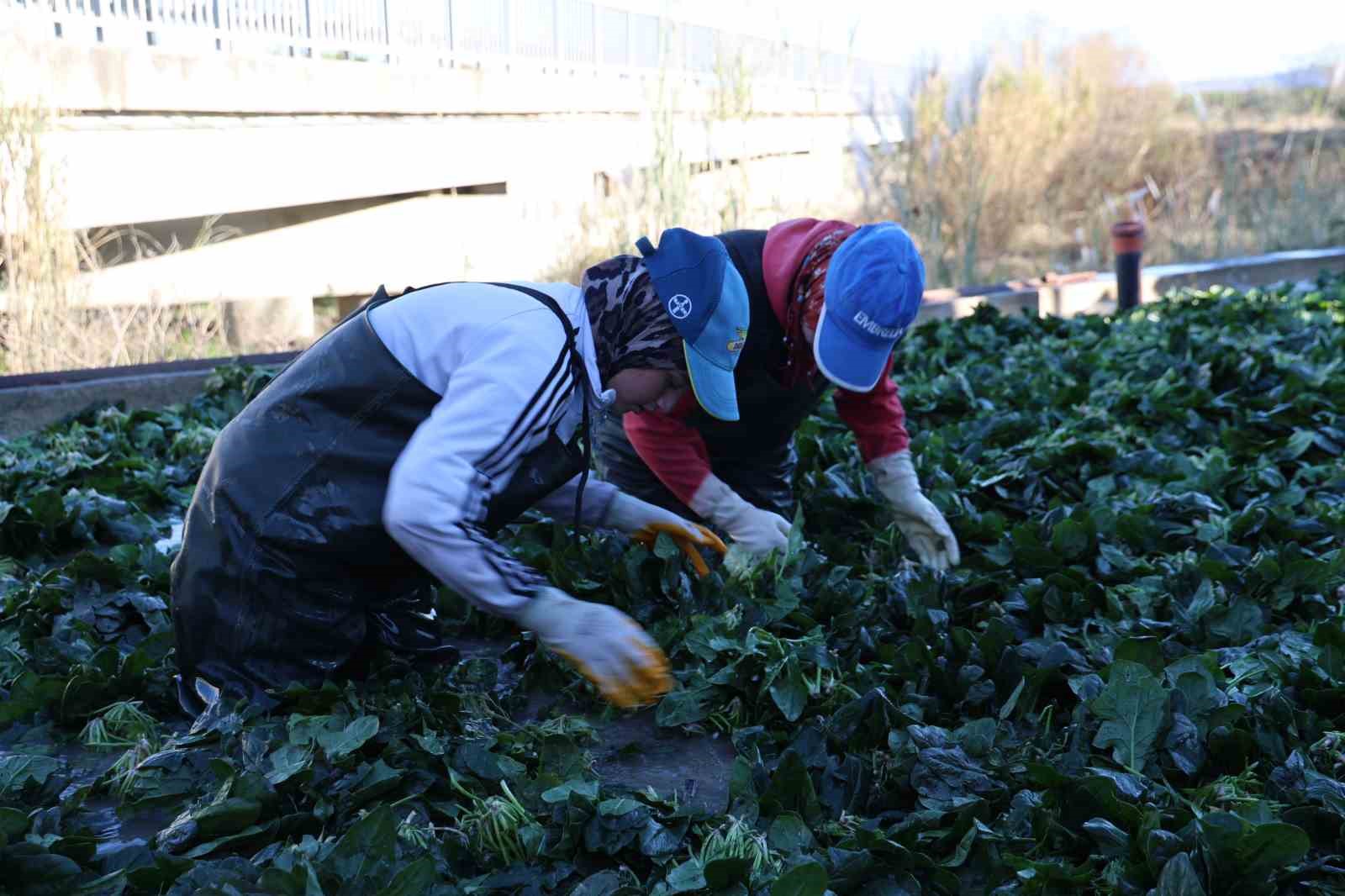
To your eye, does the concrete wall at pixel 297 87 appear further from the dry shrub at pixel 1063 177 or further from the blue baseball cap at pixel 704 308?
the blue baseball cap at pixel 704 308

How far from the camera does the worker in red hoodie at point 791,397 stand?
2811 mm

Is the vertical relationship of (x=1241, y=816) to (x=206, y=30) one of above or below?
below

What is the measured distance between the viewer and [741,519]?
3066 millimetres

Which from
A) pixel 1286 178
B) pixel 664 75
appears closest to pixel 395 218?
pixel 664 75

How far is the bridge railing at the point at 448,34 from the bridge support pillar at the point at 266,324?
1.87 metres

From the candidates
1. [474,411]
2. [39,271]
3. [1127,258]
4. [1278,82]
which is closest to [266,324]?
[39,271]

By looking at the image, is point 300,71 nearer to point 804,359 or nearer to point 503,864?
point 804,359

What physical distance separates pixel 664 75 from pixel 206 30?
156 inches

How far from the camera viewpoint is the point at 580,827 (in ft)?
6.26

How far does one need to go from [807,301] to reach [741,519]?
54 cm

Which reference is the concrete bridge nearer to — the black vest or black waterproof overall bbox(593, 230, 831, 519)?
black waterproof overall bbox(593, 230, 831, 519)

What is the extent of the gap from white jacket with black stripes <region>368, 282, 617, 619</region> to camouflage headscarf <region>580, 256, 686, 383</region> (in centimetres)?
6

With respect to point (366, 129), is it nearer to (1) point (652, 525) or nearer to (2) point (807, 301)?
(2) point (807, 301)

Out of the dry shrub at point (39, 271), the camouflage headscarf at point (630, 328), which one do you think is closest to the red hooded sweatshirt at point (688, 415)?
the camouflage headscarf at point (630, 328)
